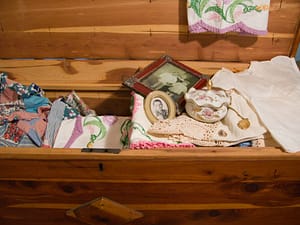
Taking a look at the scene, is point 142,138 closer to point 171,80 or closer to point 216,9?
point 171,80

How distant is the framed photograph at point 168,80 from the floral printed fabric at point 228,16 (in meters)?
0.16

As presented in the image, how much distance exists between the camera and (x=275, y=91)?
100 cm

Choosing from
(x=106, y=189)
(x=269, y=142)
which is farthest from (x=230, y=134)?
(x=106, y=189)

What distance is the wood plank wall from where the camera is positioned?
1.08 metres

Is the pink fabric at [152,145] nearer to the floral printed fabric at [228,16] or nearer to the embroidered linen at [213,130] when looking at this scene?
the embroidered linen at [213,130]

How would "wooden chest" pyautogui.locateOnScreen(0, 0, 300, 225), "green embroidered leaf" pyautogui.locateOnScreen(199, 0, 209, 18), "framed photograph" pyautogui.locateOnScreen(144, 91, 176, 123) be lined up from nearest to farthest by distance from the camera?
"wooden chest" pyautogui.locateOnScreen(0, 0, 300, 225) → "framed photograph" pyautogui.locateOnScreen(144, 91, 176, 123) → "green embroidered leaf" pyautogui.locateOnScreen(199, 0, 209, 18)

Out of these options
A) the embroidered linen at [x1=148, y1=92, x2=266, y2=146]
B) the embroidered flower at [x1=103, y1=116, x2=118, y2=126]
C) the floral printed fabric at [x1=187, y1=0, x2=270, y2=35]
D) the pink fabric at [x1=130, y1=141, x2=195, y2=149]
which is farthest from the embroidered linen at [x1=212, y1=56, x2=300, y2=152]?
the embroidered flower at [x1=103, y1=116, x2=118, y2=126]

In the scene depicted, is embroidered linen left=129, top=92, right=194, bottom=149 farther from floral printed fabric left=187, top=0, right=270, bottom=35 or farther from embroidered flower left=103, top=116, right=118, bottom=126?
floral printed fabric left=187, top=0, right=270, bottom=35

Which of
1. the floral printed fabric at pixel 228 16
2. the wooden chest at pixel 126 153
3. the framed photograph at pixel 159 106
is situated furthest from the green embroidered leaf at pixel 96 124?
the floral printed fabric at pixel 228 16

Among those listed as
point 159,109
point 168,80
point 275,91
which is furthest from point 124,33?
point 275,91

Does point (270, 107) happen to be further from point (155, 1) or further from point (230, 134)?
point (155, 1)

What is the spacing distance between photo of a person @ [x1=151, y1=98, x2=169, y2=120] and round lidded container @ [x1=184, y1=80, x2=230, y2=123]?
0.28 ft

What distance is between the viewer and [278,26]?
113 cm

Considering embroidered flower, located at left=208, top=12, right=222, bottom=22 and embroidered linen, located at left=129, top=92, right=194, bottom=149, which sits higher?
embroidered flower, located at left=208, top=12, right=222, bottom=22
